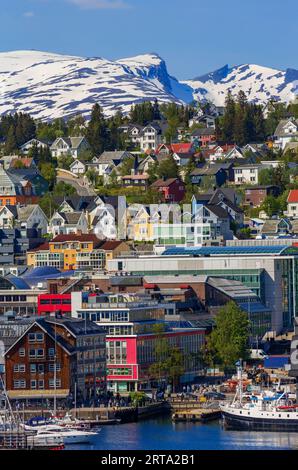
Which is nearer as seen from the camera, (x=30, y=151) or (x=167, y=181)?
(x=167, y=181)

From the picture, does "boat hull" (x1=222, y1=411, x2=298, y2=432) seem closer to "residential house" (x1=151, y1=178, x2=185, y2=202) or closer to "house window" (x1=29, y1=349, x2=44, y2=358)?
"house window" (x1=29, y1=349, x2=44, y2=358)

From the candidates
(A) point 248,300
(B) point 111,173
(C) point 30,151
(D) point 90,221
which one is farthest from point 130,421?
(C) point 30,151

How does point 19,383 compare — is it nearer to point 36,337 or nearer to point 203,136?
point 36,337

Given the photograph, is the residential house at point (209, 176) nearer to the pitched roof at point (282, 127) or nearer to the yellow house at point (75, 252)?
the pitched roof at point (282, 127)

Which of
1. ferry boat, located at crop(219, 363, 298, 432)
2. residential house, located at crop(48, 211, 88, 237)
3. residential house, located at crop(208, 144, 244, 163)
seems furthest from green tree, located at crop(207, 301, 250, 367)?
residential house, located at crop(208, 144, 244, 163)

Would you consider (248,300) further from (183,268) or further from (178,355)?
(178,355)
